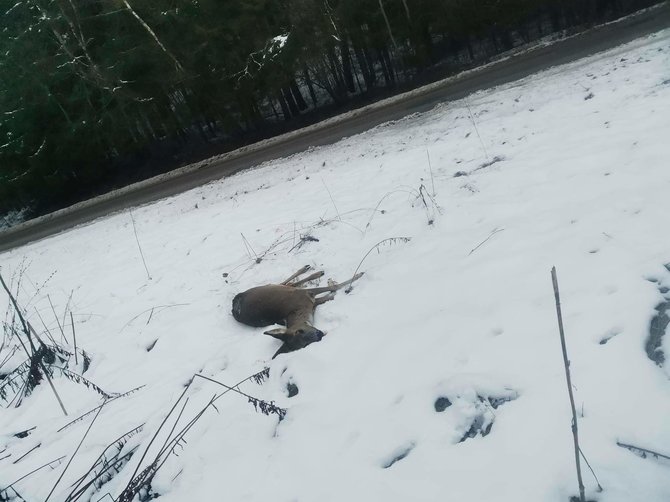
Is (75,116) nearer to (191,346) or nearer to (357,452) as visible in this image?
(191,346)

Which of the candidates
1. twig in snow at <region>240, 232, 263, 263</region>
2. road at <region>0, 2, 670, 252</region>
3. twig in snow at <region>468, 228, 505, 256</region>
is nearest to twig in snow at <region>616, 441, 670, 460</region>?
twig in snow at <region>468, 228, 505, 256</region>

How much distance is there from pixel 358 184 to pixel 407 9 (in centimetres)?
1531

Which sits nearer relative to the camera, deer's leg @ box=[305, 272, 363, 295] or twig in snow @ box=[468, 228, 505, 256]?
twig in snow @ box=[468, 228, 505, 256]

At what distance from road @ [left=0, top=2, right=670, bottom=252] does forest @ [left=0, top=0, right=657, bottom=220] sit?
4.17 m

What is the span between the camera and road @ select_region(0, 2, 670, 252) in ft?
43.1

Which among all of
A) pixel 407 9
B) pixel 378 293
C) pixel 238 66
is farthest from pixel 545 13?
pixel 378 293

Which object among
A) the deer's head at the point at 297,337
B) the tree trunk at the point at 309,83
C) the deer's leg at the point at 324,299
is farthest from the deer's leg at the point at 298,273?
the tree trunk at the point at 309,83

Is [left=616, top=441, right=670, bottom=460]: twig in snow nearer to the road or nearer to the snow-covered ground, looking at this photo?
the snow-covered ground

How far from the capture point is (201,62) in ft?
67.8

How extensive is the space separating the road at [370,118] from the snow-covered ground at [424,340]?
568cm

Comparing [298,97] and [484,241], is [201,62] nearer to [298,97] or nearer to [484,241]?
[298,97]

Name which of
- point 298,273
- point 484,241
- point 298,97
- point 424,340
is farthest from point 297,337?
point 298,97

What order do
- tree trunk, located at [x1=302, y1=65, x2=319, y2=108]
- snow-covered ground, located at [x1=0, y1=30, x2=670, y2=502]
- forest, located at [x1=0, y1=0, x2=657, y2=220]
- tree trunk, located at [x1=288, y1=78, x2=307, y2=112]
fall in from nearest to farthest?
1. snow-covered ground, located at [x1=0, y1=30, x2=670, y2=502]
2. forest, located at [x1=0, y1=0, x2=657, y2=220]
3. tree trunk, located at [x1=302, y1=65, x2=319, y2=108]
4. tree trunk, located at [x1=288, y1=78, x2=307, y2=112]

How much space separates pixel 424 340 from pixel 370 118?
11916mm
